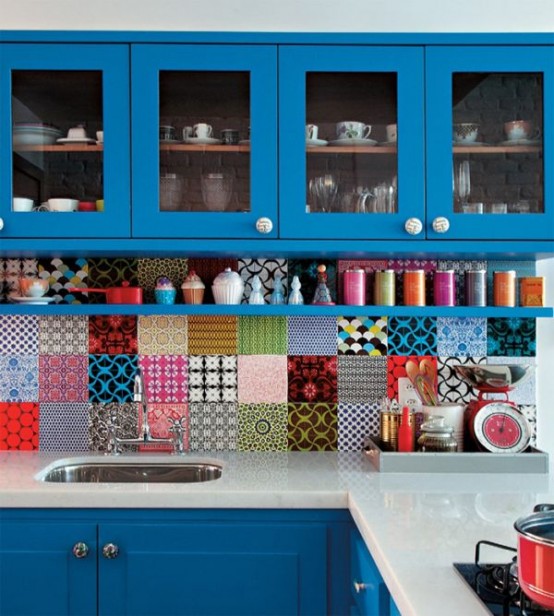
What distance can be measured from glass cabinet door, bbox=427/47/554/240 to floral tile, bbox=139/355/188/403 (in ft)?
3.28

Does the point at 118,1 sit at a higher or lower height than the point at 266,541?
higher

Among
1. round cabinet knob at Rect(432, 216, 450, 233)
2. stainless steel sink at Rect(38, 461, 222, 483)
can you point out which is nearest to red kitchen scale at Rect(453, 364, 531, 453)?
round cabinet knob at Rect(432, 216, 450, 233)

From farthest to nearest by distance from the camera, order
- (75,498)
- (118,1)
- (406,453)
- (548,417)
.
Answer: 1. (548,417)
2. (118,1)
3. (406,453)
4. (75,498)

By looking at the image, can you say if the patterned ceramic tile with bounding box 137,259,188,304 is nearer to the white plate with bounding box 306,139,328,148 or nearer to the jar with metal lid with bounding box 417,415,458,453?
the white plate with bounding box 306,139,328,148

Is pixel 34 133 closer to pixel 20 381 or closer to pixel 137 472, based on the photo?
pixel 20 381

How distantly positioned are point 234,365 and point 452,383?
783 mm

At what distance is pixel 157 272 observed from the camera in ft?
8.54

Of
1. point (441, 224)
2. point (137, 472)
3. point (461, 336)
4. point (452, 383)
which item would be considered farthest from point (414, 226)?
point (137, 472)

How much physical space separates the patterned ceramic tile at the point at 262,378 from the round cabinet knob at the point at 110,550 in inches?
29.7

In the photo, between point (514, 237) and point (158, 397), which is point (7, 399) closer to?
point (158, 397)

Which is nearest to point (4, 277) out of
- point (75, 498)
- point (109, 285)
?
point (109, 285)

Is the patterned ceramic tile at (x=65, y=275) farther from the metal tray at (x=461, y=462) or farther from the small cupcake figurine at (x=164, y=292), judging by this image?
the metal tray at (x=461, y=462)

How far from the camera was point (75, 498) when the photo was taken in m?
1.97

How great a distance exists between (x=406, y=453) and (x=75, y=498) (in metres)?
0.97
